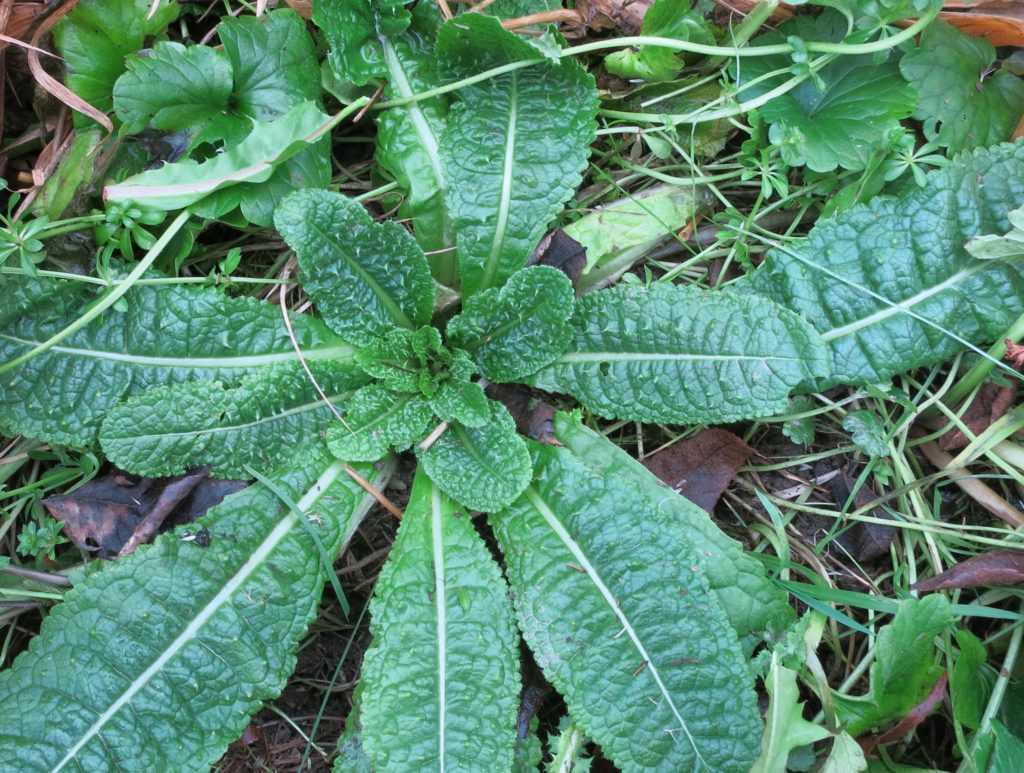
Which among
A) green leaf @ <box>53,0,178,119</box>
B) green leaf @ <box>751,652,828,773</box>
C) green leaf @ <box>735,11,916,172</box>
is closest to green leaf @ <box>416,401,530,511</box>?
green leaf @ <box>751,652,828,773</box>

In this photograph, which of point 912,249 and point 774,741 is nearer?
point 774,741

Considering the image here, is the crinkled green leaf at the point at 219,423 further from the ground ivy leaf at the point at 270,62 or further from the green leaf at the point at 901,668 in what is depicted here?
the green leaf at the point at 901,668

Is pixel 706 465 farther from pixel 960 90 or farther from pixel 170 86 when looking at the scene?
pixel 170 86

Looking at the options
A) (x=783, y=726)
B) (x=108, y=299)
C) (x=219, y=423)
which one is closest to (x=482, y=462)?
(x=219, y=423)

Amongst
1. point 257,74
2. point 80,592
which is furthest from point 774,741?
point 257,74

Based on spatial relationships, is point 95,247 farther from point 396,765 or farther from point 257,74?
point 396,765

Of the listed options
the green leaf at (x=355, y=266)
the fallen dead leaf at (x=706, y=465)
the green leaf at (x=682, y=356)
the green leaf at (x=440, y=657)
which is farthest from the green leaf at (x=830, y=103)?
the green leaf at (x=440, y=657)
